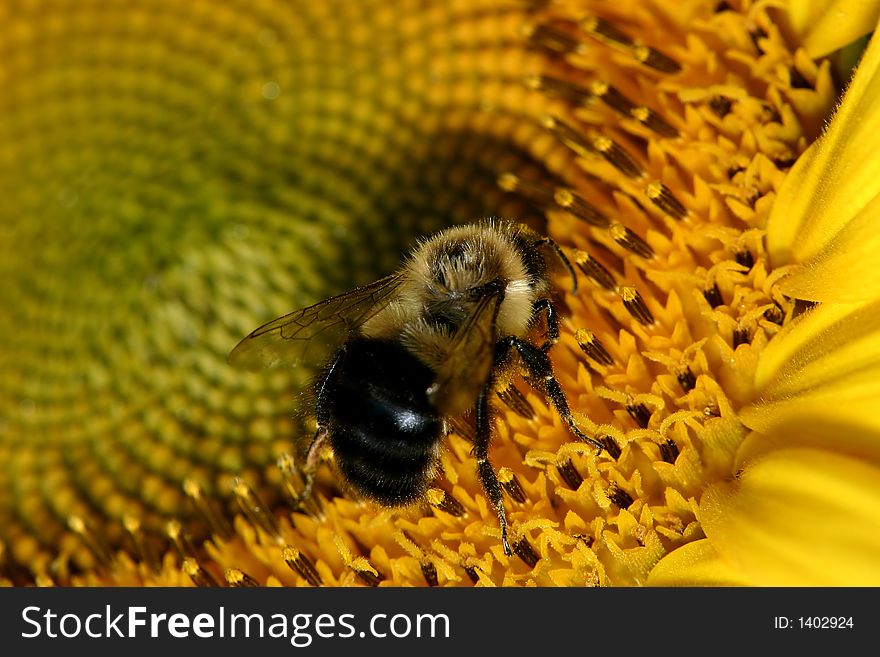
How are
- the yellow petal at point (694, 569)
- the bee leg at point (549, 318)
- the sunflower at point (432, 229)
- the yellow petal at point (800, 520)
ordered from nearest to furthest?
the yellow petal at point (800, 520) < the yellow petal at point (694, 569) < the sunflower at point (432, 229) < the bee leg at point (549, 318)

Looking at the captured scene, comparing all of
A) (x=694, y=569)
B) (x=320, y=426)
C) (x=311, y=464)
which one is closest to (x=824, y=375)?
(x=694, y=569)

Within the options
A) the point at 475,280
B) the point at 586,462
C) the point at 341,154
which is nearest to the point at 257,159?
the point at 341,154

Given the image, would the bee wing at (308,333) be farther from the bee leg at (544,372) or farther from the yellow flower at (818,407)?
the yellow flower at (818,407)

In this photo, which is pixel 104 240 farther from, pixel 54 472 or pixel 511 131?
pixel 511 131

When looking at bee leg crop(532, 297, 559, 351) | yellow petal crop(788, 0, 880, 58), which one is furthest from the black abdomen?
yellow petal crop(788, 0, 880, 58)

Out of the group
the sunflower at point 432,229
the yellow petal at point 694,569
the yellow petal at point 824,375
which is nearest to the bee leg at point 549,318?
the sunflower at point 432,229

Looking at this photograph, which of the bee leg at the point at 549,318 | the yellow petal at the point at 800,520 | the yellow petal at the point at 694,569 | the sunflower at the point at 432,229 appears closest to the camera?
the yellow petal at the point at 800,520

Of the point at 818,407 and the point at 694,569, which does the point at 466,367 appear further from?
the point at 818,407
